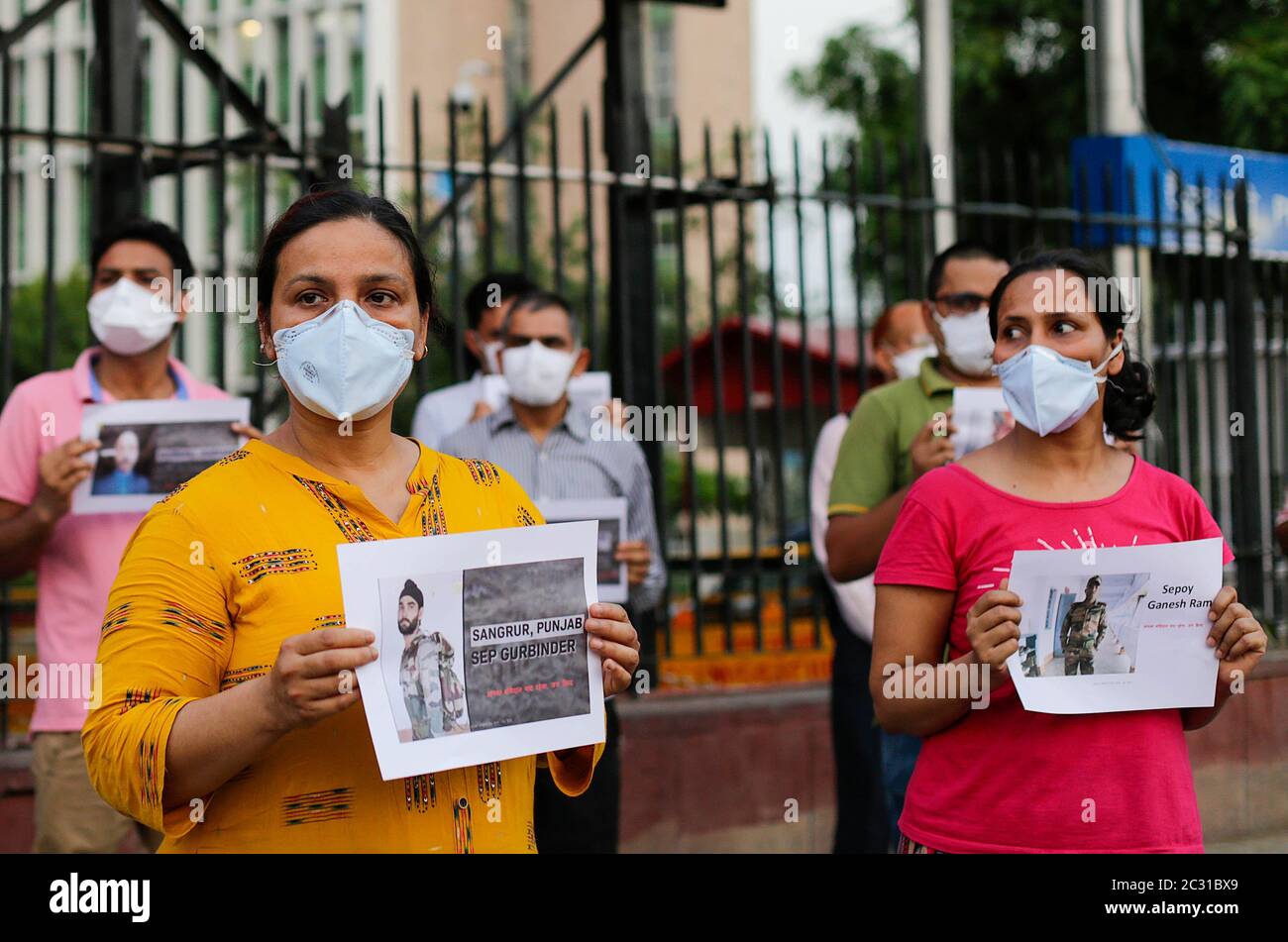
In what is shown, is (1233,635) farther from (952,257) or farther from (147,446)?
(147,446)

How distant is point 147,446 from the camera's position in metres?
4.00

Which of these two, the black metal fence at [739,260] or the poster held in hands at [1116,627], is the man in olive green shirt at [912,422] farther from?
the black metal fence at [739,260]

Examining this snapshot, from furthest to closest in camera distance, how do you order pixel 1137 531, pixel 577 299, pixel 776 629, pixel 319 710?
pixel 577 299 → pixel 776 629 → pixel 1137 531 → pixel 319 710

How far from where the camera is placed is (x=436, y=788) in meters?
2.25

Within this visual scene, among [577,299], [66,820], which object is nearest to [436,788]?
[66,820]

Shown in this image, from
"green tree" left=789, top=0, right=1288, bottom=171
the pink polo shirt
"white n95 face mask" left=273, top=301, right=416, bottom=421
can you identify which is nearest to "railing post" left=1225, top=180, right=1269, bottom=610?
the pink polo shirt

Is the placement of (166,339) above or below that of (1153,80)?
below

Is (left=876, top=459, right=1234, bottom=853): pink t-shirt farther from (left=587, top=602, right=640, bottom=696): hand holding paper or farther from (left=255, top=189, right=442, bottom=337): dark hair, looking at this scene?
(left=255, top=189, right=442, bottom=337): dark hair

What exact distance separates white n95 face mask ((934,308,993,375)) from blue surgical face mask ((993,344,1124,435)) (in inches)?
45.8

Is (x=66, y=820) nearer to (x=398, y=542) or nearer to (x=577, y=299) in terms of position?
(x=398, y=542)

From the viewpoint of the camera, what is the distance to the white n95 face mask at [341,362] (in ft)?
7.55

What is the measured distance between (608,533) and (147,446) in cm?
139

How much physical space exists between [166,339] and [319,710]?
255 cm

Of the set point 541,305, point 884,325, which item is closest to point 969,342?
point 884,325
